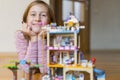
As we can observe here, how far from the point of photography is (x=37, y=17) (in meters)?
1.73

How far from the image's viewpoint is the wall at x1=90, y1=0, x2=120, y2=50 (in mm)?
5832

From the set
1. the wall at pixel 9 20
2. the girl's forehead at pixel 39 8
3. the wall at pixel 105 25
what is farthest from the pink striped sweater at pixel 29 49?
the wall at pixel 105 25

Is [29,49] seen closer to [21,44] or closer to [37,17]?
[21,44]

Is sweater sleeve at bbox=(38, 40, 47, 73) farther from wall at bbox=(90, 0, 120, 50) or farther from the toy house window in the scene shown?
wall at bbox=(90, 0, 120, 50)

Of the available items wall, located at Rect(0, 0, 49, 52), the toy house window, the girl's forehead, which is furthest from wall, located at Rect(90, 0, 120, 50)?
the girl's forehead

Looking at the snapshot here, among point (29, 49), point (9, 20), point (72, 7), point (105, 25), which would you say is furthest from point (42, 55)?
point (105, 25)

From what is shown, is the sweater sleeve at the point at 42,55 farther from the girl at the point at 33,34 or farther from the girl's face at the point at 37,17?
the girl's face at the point at 37,17

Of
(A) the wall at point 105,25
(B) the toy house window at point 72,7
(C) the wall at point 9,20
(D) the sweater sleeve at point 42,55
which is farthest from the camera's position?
(A) the wall at point 105,25

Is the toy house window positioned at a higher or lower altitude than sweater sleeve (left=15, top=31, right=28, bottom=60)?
higher

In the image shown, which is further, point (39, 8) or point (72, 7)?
point (72, 7)

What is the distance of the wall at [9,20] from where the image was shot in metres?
3.52

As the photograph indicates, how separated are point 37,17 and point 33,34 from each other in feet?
0.37

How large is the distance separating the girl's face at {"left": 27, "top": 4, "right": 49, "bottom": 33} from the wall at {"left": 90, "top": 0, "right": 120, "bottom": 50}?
414 cm

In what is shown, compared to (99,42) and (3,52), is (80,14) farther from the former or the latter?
(3,52)
